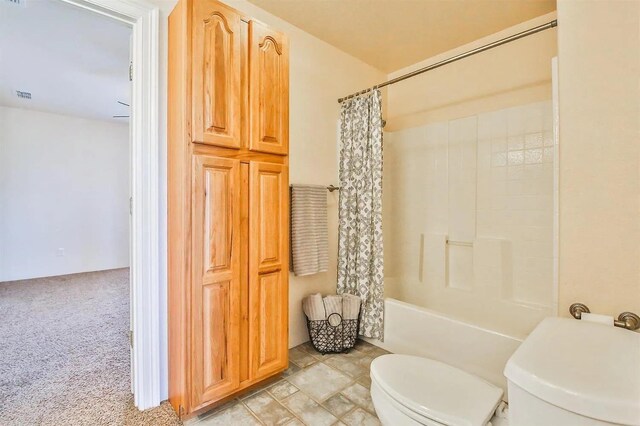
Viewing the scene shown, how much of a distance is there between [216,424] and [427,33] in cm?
292

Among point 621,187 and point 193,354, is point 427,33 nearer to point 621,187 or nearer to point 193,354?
point 621,187

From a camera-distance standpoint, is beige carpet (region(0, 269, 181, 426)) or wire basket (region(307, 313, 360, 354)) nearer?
beige carpet (region(0, 269, 181, 426))

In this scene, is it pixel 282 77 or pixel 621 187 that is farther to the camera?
pixel 282 77

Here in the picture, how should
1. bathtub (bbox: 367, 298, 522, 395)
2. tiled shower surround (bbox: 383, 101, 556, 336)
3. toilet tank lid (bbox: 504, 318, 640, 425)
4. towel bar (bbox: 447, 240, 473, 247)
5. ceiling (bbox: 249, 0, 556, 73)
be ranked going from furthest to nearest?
towel bar (bbox: 447, 240, 473, 247) → tiled shower surround (bbox: 383, 101, 556, 336) → ceiling (bbox: 249, 0, 556, 73) → bathtub (bbox: 367, 298, 522, 395) → toilet tank lid (bbox: 504, 318, 640, 425)

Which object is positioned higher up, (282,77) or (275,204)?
(282,77)

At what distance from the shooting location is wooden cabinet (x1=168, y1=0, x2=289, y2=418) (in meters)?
1.37

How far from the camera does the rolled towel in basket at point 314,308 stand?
209cm

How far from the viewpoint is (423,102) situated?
8.68 feet

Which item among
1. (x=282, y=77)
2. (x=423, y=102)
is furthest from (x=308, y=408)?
(x=423, y=102)

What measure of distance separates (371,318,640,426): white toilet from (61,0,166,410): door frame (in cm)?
120

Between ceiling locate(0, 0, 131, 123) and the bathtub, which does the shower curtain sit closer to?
the bathtub

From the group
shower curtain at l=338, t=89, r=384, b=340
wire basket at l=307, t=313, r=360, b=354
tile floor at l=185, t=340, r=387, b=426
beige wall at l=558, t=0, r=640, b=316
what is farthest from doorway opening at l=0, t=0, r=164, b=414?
beige wall at l=558, t=0, r=640, b=316

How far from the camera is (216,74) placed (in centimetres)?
144

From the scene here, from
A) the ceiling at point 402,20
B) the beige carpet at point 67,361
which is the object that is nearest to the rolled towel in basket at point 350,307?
the beige carpet at point 67,361
